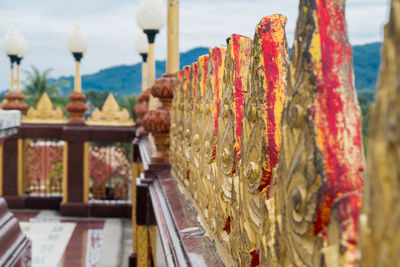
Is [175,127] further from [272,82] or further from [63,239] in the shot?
[63,239]

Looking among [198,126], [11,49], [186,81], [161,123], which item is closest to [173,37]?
[161,123]

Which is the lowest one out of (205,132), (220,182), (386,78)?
(220,182)

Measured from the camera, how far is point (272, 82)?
105cm

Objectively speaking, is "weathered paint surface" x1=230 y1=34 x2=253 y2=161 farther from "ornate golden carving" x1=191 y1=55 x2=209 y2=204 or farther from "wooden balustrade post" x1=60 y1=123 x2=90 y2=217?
"wooden balustrade post" x1=60 y1=123 x2=90 y2=217

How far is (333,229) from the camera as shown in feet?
2.12

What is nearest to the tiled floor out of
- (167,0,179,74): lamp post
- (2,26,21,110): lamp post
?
(2,26,21,110): lamp post

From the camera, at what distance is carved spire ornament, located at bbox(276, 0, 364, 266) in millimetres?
671

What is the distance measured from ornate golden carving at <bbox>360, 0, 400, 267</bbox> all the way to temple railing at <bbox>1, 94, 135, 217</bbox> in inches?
307

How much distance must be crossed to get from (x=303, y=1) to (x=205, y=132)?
3.53 feet

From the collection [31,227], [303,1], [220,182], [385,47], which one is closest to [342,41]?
[303,1]

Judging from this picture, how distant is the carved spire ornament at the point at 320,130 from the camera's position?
0.67 m

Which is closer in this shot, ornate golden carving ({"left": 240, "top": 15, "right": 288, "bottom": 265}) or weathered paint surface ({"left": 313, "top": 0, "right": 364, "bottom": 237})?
weathered paint surface ({"left": 313, "top": 0, "right": 364, "bottom": 237})

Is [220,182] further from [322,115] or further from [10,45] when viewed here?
[10,45]

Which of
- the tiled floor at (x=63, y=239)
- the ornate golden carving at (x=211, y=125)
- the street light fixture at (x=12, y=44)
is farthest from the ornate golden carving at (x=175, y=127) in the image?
the street light fixture at (x=12, y=44)
